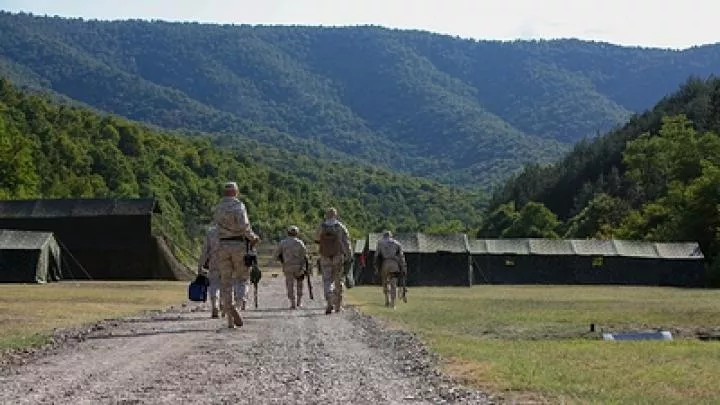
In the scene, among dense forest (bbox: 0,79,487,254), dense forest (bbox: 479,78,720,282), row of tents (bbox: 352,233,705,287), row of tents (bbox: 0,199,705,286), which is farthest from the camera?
dense forest (bbox: 0,79,487,254)

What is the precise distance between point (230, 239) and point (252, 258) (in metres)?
0.46

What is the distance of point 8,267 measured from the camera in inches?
2072

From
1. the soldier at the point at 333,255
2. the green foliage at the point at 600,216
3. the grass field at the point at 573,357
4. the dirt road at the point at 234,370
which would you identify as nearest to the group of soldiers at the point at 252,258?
the soldier at the point at 333,255

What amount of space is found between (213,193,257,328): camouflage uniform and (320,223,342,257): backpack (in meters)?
5.59

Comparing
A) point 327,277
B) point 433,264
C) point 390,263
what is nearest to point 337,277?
point 327,277

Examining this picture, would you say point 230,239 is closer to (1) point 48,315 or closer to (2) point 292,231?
(1) point 48,315

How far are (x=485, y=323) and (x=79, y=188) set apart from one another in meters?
89.4

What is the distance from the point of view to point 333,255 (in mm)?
22844

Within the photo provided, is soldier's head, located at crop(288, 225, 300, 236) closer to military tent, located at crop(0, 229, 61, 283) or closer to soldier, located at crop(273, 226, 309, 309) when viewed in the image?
soldier, located at crop(273, 226, 309, 309)

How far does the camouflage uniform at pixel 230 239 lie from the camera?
1722 cm

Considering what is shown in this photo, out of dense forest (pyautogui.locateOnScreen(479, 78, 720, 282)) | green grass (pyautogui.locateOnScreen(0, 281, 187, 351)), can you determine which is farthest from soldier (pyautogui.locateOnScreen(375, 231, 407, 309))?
dense forest (pyautogui.locateOnScreen(479, 78, 720, 282))

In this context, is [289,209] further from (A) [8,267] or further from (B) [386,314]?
(B) [386,314]

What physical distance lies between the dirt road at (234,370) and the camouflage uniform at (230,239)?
79 cm

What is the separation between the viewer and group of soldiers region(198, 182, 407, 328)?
17266 millimetres
